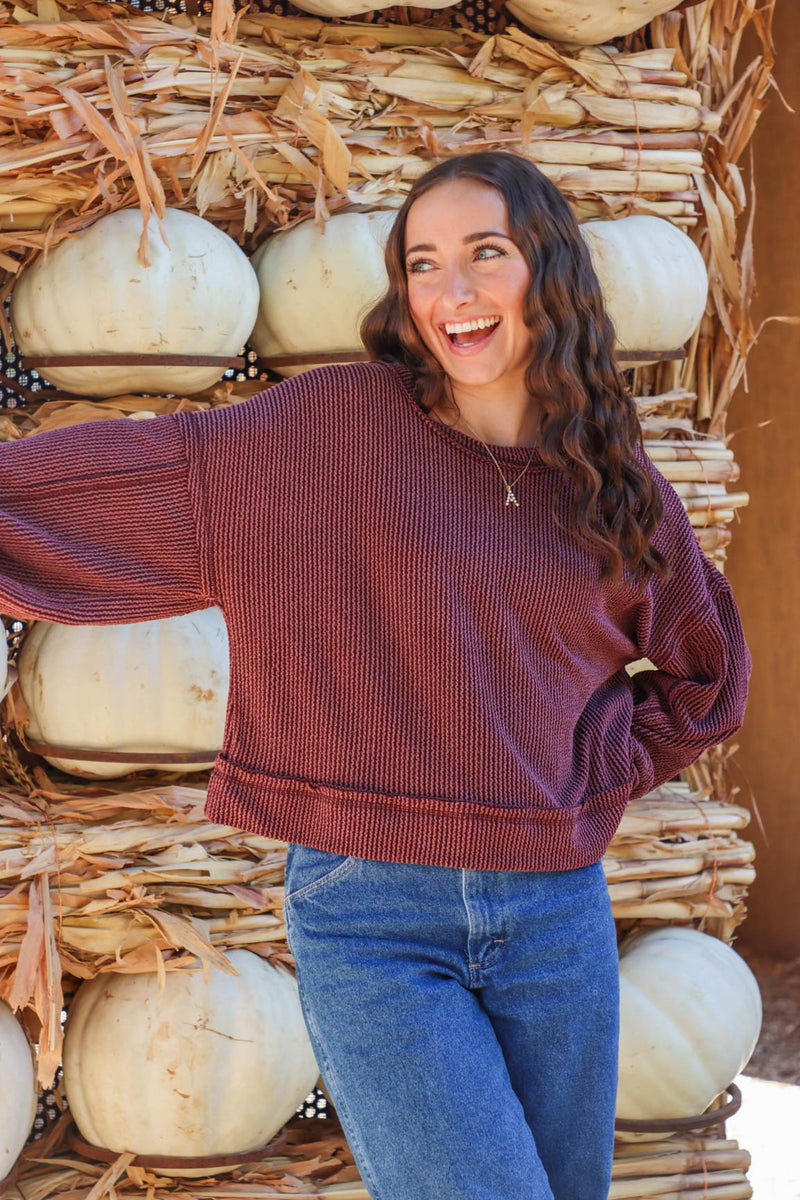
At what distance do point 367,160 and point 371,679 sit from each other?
3.39 feet

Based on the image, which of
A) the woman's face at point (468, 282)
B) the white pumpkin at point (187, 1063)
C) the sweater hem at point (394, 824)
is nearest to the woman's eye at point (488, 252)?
the woman's face at point (468, 282)

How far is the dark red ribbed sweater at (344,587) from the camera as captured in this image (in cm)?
118

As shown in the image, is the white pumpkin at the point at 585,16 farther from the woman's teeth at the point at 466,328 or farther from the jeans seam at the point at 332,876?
the jeans seam at the point at 332,876

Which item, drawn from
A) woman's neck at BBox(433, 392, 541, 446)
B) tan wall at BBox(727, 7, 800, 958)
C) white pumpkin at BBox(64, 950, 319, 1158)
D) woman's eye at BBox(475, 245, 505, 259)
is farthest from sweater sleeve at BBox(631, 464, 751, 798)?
tan wall at BBox(727, 7, 800, 958)

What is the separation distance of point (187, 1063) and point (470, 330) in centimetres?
108

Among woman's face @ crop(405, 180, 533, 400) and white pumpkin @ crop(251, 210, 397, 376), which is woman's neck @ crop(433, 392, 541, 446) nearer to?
woman's face @ crop(405, 180, 533, 400)

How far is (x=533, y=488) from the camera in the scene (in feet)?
4.25

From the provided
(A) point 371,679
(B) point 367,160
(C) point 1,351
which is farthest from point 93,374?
(A) point 371,679

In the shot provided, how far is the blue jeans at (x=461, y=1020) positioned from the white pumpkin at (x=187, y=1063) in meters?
0.65

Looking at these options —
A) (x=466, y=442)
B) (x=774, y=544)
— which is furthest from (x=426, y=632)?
(x=774, y=544)

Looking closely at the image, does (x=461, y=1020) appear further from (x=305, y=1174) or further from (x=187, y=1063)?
(x=305, y=1174)

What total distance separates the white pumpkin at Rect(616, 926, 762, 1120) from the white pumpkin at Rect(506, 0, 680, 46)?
4.52ft

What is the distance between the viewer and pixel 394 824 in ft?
3.91

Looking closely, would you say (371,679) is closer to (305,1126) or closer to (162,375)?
(162,375)
